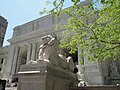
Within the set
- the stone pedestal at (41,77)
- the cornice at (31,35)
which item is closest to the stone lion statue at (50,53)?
the stone pedestal at (41,77)

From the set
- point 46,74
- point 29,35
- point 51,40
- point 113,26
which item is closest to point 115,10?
point 113,26

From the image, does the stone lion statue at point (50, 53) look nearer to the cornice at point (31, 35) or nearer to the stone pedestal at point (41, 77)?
the stone pedestal at point (41, 77)

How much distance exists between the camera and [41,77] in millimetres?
4996

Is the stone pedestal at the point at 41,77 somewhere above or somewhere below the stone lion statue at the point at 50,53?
below

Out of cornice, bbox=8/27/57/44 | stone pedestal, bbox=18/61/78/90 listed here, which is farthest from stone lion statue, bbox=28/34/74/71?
cornice, bbox=8/27/57/44

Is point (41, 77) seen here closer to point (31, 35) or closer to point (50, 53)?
point (50, 53)

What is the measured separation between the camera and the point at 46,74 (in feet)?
16.1

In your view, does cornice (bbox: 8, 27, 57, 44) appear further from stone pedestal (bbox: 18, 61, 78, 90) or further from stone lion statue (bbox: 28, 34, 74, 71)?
stone pedestal (bbox: 18, 61, 78, 90)

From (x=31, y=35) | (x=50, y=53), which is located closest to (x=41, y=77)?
(x=50, y=53)

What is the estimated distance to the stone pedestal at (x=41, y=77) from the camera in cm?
496

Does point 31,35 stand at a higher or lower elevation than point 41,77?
higher

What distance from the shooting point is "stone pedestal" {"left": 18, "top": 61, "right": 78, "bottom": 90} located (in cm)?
496

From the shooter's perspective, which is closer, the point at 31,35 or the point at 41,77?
the point at 41,77

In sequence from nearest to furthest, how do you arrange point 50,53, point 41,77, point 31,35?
point 41,77 → point 50,53 → point 31,35
